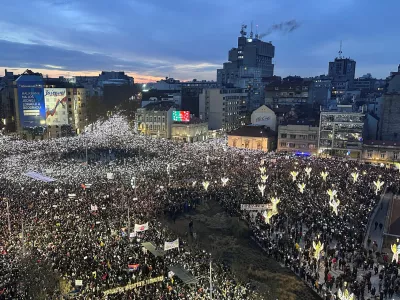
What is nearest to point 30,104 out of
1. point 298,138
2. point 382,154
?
point 298,138

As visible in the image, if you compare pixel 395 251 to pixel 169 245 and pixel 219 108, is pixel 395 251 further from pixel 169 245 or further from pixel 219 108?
pixel 219 108

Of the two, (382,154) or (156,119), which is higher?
(156,119)

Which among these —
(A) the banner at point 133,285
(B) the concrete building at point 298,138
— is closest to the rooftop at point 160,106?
(B) the concrete building at point 298,138

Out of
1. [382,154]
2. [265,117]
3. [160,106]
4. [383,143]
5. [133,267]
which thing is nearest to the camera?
[133,267]

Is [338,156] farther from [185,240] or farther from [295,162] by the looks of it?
[185,240]

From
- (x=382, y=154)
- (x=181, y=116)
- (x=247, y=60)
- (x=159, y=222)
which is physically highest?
(x=247, y=60)

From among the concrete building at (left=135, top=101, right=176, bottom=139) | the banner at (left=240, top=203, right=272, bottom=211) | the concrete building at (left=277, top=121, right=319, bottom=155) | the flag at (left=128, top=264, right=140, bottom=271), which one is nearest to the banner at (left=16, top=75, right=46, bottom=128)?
the concrete building at (left=135, top=101, right=176, bottom=139)
